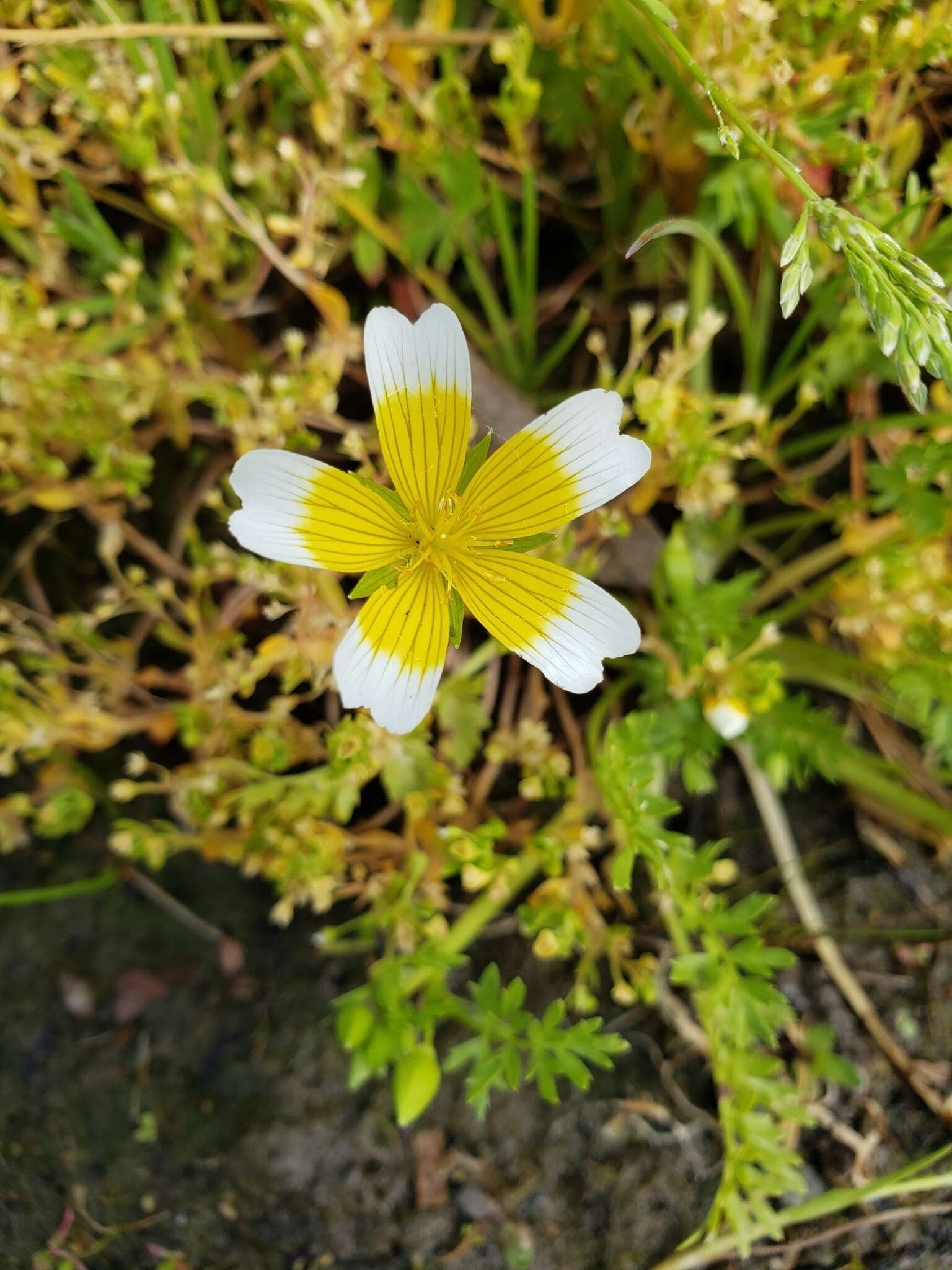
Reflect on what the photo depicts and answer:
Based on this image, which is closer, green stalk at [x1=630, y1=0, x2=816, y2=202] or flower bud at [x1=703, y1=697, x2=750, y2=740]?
green stalk at [x1=630, y1=0, x2=816, y2=202]

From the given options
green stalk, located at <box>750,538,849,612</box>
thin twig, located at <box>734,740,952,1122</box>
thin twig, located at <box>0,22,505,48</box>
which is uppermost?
thin twig, located at <box>0,22,505,48</box>

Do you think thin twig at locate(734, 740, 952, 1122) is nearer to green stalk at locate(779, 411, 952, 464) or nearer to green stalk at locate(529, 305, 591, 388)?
green stalk at locate(779, 411, 952, 464)

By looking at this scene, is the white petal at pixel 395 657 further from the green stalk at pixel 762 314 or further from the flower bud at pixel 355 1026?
the green stalk at pixel 762 314

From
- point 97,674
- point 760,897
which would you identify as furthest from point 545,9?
point 760,897

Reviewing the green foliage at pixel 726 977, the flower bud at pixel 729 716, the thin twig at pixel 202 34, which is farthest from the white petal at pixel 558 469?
the thin twig at pixel 202 34

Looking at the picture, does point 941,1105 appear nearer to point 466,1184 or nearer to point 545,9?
point 466,1184

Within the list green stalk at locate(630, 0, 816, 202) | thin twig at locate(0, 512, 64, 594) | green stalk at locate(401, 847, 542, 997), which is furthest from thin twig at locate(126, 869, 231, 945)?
green stalk at locate(630, 0, 816, 202)
